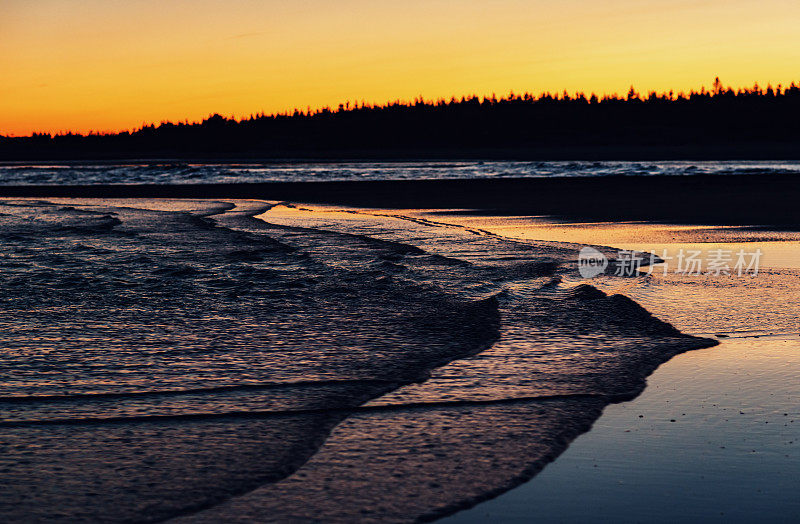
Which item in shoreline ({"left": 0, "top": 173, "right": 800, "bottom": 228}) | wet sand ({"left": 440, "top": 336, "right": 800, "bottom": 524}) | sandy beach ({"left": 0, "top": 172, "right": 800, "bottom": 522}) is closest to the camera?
wet sand ({"left": 440, "top": 336, "right": 800, "bottom": 524})

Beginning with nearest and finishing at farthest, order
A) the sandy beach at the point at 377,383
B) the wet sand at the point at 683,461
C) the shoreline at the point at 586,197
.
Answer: the wet sand at the point at 683,461, the sandy beach at the point at 377,383, the shoreline at the point at 586,197

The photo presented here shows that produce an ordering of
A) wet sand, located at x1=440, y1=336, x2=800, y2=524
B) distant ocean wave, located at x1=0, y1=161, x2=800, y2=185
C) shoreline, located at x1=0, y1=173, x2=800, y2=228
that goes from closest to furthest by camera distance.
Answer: wet sand, located at x1=440, y1=336, x2=800, y2=524 → shoreline, located at x1=0, y1=173, x2=800, y2=228 → distant ocean wave, located at x1=0, y1=161, x2=800, y2=185

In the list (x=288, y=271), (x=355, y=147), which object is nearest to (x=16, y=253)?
(x=288, y=271)

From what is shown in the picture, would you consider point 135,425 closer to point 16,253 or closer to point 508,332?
point 508,332

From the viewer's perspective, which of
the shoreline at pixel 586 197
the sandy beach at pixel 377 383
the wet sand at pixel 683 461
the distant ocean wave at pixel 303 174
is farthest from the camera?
the distant ocean wave at pixel 303 174

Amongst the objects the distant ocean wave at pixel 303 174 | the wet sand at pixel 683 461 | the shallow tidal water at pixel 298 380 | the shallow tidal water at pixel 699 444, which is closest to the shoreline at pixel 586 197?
the distant ocean wave at pixel 303 174

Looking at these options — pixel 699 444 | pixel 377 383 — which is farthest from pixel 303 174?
pixel 699 444

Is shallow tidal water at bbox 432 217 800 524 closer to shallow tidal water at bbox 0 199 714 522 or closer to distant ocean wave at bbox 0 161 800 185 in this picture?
shallow tidal water at bbox 0 199 714 522

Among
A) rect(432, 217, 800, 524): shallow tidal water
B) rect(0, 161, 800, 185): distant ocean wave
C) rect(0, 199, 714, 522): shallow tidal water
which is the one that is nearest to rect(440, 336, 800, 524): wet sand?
rect(432, 217, 800, 524): shallow tidal water

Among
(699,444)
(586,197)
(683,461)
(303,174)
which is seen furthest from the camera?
(303,174)

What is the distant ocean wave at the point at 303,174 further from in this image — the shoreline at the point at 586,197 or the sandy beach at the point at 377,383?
the sandy beach at the point at 377,383

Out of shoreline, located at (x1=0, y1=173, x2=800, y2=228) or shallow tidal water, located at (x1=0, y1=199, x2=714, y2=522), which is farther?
shoreline, located at (x1=0, y1=173, x2=800, y2=228)

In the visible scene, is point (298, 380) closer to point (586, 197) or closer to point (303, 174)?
point (586, 197)

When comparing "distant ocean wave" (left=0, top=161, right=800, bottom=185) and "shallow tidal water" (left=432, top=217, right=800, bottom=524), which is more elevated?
"distant ocean wave" (left=0, top=161, right=800, bottom=185)
